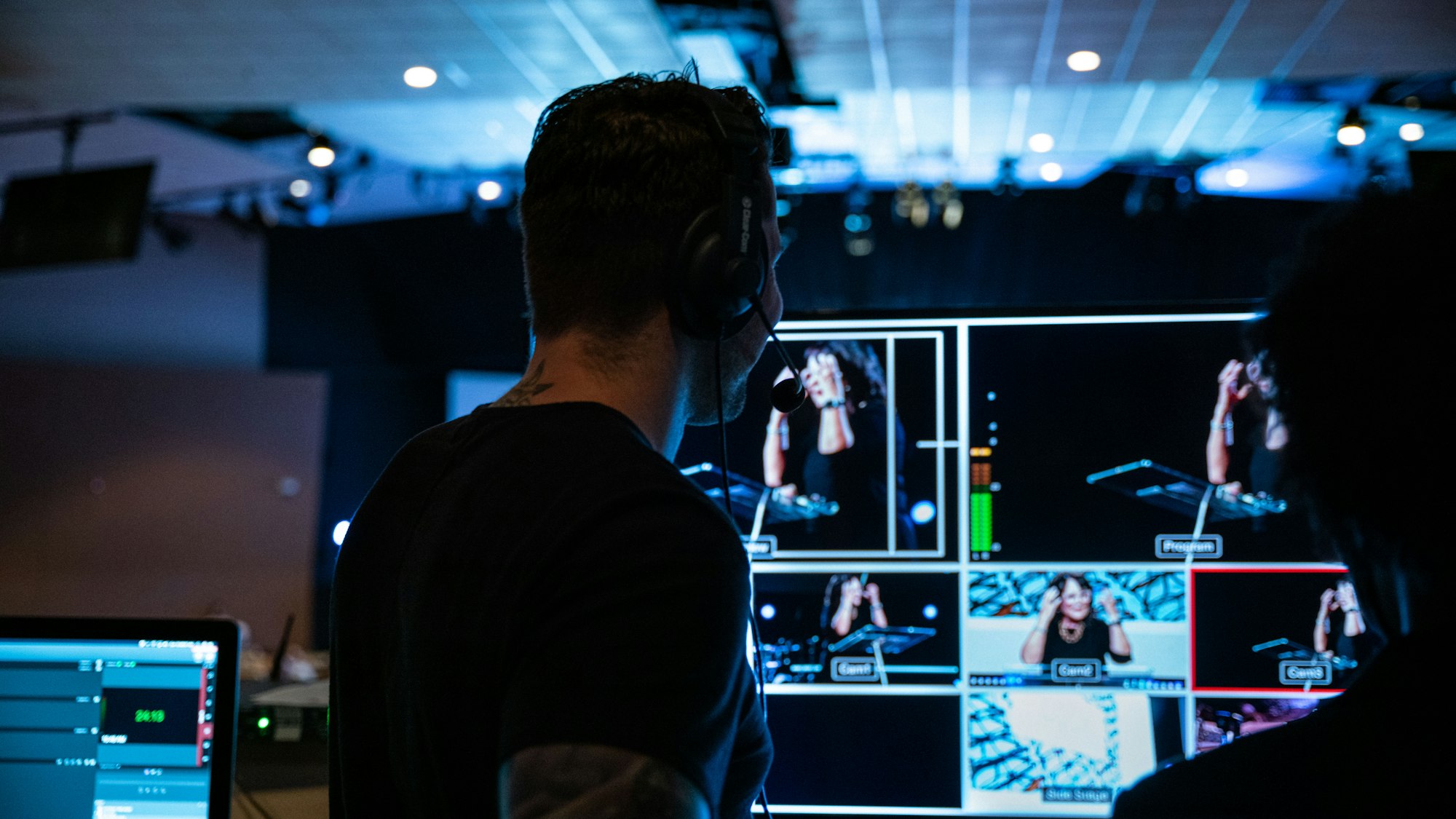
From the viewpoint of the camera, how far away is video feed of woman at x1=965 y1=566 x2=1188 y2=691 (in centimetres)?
118

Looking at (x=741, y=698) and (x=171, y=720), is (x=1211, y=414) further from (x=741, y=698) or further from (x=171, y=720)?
(x=171, y=720)

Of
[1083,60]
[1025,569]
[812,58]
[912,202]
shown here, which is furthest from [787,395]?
[912,202]

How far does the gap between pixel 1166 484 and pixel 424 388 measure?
20.3ft

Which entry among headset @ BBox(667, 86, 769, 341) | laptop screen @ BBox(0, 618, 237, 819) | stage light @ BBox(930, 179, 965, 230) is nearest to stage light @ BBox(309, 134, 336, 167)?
stage light @ BBox(930, 179, 965, 230)

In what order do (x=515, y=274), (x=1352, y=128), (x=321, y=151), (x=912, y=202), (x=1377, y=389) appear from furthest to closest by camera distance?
(x=515, y=274), (x=912, y=202), (x=321, y=151), (x=1352, y=128), (x=1377, y=389)

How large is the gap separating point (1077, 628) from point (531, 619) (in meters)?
0.78

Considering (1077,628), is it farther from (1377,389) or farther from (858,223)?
(858,223)

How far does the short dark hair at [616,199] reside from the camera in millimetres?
735

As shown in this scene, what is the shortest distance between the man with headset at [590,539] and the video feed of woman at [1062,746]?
1.88 feet

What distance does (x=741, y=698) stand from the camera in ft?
2.09

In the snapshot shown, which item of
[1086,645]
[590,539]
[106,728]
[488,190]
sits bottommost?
[106,728]

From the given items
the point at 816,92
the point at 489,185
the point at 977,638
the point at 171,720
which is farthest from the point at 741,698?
the point at 489,185

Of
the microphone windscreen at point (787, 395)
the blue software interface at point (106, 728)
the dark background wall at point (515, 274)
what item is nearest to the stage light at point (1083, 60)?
the dark background wall at point (515, 274)

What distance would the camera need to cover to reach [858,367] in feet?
4.05
